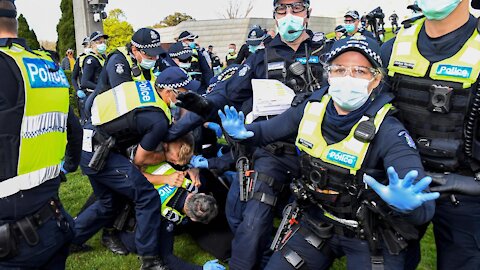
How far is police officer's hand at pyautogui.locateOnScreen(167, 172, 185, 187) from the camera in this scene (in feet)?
13.3

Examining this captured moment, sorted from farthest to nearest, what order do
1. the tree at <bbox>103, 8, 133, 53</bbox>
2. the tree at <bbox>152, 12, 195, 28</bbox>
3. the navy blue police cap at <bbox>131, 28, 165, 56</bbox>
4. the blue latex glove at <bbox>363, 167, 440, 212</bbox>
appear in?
the tree at <bbox>152, 12, 195, 28</bbox>
the tree at <bbox>103, 8, 133, 53</bbox>
the navy blue police cap at <bbox>131, 28, 165, 56</bbox>
the blue latex glove at <bbox>363, 167, 440, 212</bbox>

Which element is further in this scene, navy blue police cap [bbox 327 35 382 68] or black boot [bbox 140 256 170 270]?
black boot [bbox 140 256 170 270]

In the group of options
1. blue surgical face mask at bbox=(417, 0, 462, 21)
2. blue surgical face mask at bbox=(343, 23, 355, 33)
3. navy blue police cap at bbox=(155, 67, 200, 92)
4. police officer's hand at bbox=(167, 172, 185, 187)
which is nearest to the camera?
blue surgical face mask at bbox=(417, 0, 462, 21)

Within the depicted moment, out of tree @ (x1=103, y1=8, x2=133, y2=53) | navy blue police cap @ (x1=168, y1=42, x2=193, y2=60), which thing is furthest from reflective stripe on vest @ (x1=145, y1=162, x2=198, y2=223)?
tree @ (x1=103, y1=8, x2=133, y2=53)

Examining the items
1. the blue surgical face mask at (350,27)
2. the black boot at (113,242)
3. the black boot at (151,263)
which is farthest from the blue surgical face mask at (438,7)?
the blue surgical face mask at (350,27)

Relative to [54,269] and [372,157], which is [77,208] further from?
[372,157]

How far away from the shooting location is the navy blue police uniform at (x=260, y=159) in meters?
3.44

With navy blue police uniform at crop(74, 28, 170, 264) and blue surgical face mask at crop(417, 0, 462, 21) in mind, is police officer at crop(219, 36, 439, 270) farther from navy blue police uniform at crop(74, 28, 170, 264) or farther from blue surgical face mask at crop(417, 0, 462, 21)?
navy blue police uniform at crop(74, 28, 170, 264)

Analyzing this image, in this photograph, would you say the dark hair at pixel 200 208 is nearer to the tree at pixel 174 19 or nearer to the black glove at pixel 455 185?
the black glove at pixel 455 185

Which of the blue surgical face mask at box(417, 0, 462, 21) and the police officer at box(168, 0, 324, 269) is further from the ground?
the blue surgical face mask at box(417, 0, 462, 21)

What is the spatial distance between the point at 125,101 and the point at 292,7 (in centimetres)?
158

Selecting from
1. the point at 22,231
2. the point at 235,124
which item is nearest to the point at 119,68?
the point at 235,124

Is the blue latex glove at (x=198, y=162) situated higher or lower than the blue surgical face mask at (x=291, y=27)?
lower

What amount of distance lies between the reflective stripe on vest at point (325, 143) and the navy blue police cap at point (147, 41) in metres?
→ 3.41
